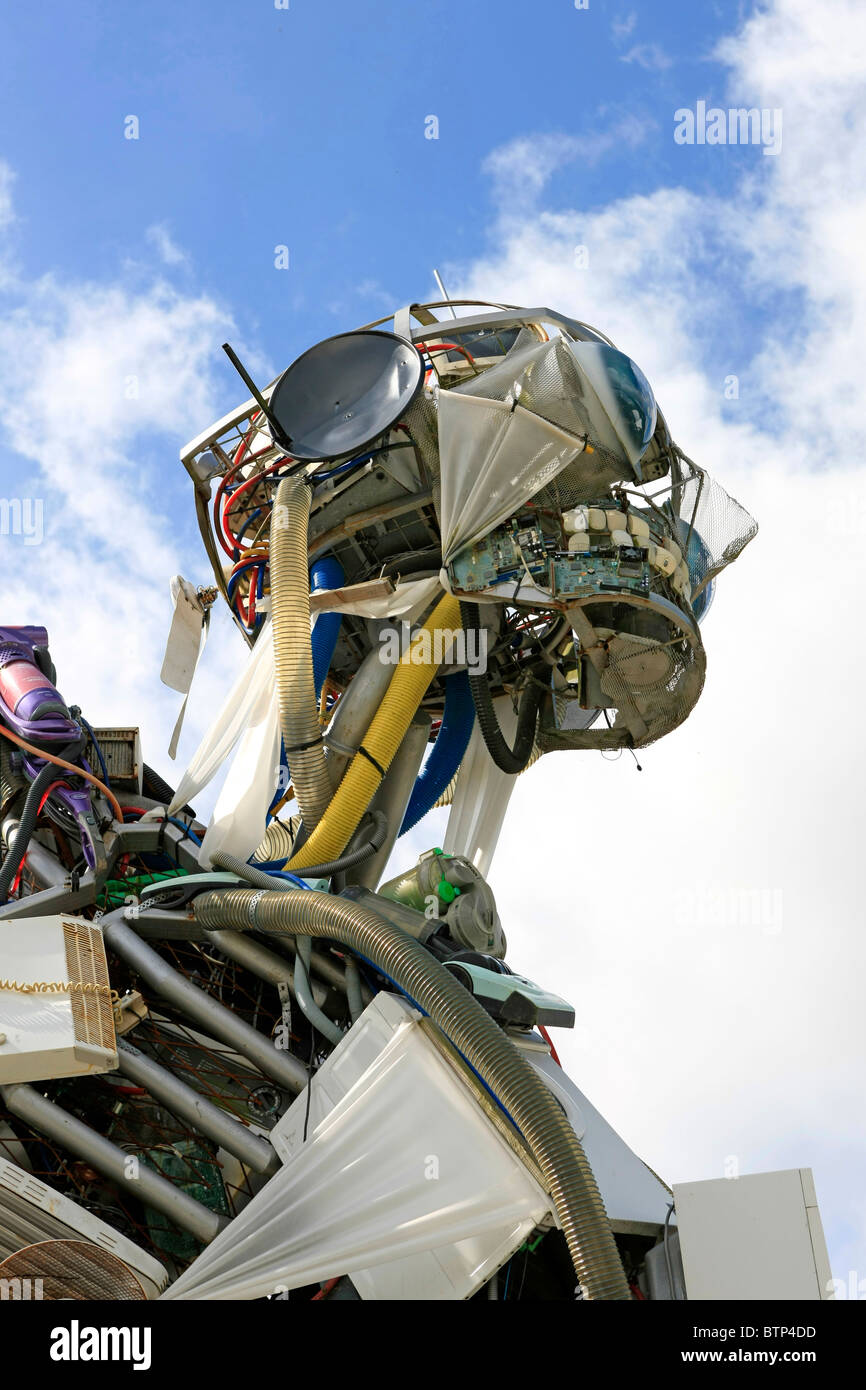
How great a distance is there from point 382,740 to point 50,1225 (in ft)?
24.8

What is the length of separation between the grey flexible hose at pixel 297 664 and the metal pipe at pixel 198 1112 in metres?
4.23

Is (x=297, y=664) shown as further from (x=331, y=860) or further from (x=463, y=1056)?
(x=463, y=1056)

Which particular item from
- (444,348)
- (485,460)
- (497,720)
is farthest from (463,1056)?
(444,348)

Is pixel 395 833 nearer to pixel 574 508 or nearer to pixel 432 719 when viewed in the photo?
pixel 432 719

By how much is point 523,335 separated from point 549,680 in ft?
16.2

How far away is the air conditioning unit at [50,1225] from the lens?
49.8 ft

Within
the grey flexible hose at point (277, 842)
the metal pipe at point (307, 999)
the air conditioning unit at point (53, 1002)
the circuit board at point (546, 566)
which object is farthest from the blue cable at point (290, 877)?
the circuit board at point (546, 566)

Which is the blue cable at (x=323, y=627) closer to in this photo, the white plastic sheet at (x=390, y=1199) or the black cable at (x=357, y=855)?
the black cable at (x=357, y=855)

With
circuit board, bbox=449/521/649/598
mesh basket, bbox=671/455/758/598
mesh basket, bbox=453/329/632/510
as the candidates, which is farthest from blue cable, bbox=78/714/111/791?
mesh basket, bbox=671/455/758/598

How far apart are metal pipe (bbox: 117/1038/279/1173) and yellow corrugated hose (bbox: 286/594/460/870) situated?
3.76 meters

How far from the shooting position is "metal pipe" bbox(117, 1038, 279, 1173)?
643 inches

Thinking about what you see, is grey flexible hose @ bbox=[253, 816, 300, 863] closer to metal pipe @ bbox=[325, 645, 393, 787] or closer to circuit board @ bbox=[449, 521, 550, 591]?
metal pipe @ bbox=[325, 645, 393, 787]

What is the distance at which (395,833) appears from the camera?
21266 millimetres
